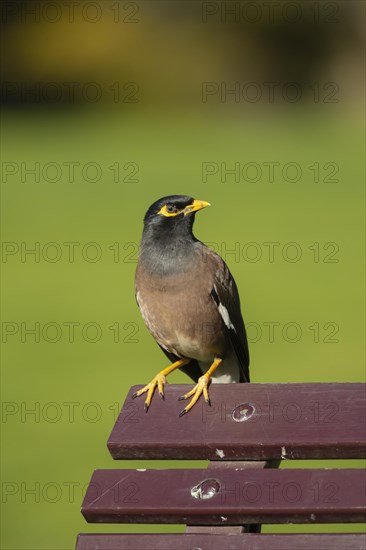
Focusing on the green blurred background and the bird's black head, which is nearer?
the bird's black head

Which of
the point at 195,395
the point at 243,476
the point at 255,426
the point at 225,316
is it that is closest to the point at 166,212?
the point at 225,316

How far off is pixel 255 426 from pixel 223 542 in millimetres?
379

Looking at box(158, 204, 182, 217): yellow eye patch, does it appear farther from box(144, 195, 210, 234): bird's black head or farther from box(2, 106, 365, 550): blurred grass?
box(2, 106, 365, 550): blurred grass

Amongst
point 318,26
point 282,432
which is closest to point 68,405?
point 282,432

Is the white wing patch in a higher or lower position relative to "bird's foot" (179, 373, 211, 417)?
lower

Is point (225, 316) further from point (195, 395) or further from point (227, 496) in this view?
point (227, 496)

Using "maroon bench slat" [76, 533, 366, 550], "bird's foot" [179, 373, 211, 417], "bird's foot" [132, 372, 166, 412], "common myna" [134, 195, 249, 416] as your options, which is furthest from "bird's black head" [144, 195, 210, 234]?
"maroon bench slat" [76, 533, 366, 550]

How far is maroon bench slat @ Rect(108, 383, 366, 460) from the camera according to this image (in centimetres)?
344

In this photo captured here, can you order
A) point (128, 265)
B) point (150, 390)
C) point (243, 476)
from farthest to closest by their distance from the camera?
point (128, 265) → point (150, 390) → point (243, 476)

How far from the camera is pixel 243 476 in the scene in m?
3.44

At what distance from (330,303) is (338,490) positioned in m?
11.0

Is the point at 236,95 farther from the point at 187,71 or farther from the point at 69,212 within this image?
the point at 69,212

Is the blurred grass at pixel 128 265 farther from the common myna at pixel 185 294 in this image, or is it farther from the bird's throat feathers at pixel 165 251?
the bird's throat feathers at pixel 165 251

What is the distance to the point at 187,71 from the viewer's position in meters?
27.2
